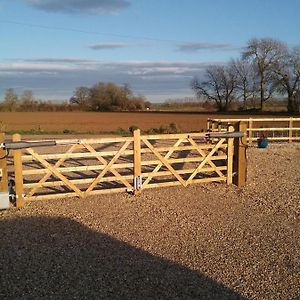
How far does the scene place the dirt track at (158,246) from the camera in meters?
4.91

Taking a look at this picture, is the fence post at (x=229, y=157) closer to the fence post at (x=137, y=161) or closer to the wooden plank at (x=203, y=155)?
the wooden plank at (x=203, y=155)

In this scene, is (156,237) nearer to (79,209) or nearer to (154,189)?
(79,209)

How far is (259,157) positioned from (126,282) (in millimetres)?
11912

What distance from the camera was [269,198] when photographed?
31.2 feet

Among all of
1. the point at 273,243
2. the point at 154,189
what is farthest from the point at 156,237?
the point at 154,189

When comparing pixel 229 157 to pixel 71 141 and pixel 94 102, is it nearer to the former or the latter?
pixel 71 141

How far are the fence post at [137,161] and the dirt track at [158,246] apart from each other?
23 cm

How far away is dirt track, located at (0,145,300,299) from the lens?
491 centimetres

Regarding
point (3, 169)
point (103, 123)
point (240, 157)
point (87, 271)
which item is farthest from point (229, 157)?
point (103, 123)

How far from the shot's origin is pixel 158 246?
6332 mm

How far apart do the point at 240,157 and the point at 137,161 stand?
2591mm

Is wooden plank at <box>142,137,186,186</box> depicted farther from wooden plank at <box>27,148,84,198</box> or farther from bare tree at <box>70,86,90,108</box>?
bare tree at <box>70,86,90,108</box>

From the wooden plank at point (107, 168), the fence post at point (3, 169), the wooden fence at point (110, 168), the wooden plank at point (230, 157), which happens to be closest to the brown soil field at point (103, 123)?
the wooden plank at point (230, 157)

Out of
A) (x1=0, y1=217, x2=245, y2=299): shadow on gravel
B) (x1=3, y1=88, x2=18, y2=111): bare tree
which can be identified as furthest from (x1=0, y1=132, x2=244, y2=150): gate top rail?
(x1=3, y1=88, x2=18, y2=111): bare tree
